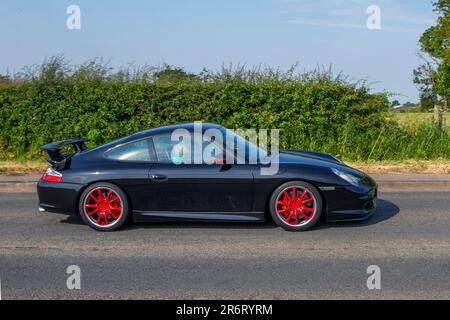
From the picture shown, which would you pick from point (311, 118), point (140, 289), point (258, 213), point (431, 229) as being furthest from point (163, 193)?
point (311, 118)

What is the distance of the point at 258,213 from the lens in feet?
23.4

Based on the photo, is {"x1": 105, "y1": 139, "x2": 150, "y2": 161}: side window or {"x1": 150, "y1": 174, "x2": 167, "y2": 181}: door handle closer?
{"x1": 150, "y1": 174, "x2": 167, "y2": 181}: door handle

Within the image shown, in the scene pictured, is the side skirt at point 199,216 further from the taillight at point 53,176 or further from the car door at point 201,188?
the taillight at point 53,176

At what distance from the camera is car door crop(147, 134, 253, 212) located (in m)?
7.11

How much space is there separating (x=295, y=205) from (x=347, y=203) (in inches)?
25.3

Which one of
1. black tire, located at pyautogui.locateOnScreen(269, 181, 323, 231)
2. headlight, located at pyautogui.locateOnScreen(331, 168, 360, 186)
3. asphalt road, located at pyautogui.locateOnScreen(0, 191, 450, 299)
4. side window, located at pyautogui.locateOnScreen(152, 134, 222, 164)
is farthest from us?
side window, located at pyautogui.locateOnScreen(152, 134, 222, 164)

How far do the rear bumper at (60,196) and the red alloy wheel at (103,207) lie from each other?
0.17 meters

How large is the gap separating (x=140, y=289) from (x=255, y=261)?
137 cm

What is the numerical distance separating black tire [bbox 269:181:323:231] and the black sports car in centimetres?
1

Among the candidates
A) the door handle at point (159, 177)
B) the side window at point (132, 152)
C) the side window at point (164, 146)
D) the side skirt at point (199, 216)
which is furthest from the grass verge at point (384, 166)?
the door handle at point (159, 177)

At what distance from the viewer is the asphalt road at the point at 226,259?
5.08m

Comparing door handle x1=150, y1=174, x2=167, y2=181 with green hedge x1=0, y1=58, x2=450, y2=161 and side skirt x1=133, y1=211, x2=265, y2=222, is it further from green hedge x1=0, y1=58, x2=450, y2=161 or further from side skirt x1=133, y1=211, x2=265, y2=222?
green hedge x1=0, y1=58, x2=450, y2=161

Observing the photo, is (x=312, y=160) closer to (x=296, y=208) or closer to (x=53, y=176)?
(x=296, y=208)

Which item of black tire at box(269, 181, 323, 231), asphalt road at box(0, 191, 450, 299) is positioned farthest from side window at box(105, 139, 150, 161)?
black tire at box(269, 181, 323, 231)
